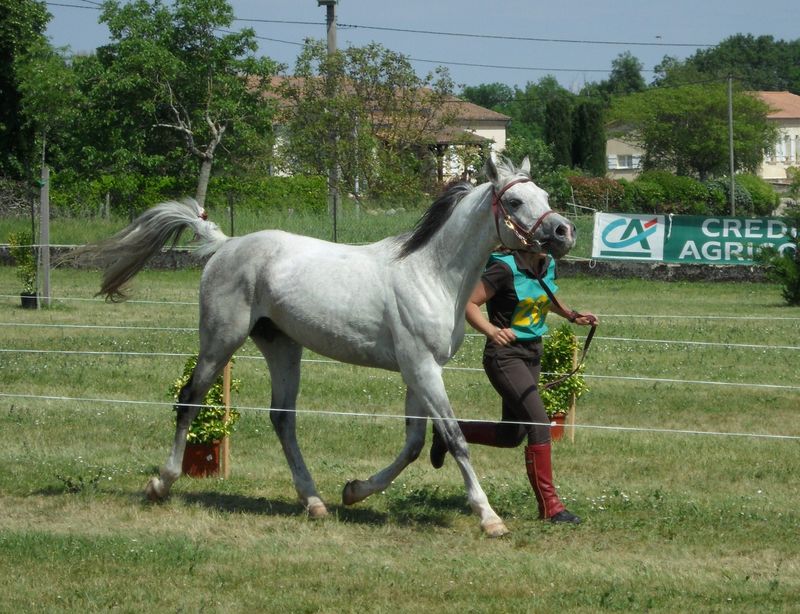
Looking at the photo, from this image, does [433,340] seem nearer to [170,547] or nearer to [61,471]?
[170,547]

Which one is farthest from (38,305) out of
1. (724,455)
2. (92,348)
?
(724,455)

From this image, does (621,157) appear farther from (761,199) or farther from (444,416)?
(444,416)

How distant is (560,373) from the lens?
10.5m

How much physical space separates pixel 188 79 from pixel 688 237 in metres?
17.3

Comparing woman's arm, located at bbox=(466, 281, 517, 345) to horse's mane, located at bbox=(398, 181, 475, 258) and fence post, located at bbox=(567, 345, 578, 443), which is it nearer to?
horse's mane, located at bbox=(398, 181, 475, 258)

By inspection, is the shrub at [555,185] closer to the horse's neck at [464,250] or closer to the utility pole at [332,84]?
the utility pole at [332,84]

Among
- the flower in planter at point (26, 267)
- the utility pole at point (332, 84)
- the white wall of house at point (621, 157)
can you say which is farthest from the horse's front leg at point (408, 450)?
the white wall of house at point (621, 157)

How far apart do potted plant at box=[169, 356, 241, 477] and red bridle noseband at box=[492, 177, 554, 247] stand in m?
2.64

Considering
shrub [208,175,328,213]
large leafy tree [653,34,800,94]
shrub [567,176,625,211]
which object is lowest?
shrub [208,175,328,213]

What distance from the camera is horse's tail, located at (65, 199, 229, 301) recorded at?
8586 millimetres

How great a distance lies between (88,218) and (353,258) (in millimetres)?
28507

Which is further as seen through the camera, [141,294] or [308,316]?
[141,294]

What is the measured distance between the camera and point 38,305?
2078cm

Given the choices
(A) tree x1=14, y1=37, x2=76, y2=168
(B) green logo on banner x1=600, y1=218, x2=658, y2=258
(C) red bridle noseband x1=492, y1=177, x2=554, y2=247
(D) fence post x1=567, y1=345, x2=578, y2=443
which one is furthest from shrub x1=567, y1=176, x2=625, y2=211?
(C) red bridle noseband x1=492, y1=177, x2=554, y2=247
